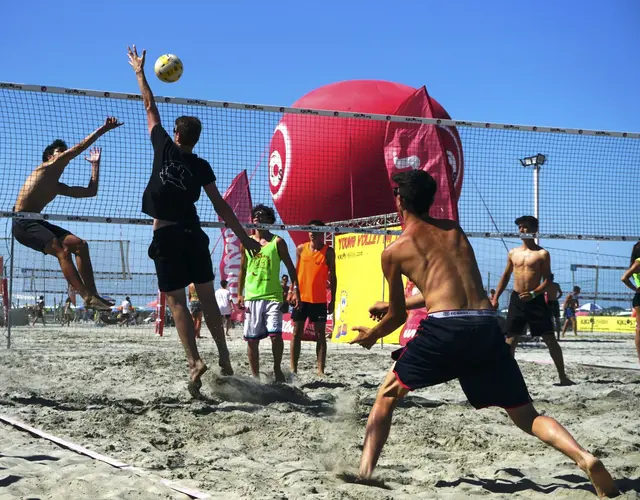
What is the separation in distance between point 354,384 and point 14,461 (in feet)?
13.0

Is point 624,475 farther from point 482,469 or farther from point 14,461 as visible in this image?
point 14,461

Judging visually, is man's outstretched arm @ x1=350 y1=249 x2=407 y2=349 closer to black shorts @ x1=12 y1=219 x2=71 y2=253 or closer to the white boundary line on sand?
the white boundary line on sand

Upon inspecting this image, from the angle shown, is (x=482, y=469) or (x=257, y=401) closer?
(x=482, y=469)

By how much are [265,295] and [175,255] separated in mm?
1800

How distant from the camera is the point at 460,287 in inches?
129

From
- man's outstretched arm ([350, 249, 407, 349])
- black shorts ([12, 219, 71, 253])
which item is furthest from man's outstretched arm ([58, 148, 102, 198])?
man's outstretched arm ([350, 249, 407, 349])

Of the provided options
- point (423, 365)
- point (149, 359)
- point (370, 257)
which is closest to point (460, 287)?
point (423, 365)

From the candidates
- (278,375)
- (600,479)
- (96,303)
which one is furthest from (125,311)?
(600,479)

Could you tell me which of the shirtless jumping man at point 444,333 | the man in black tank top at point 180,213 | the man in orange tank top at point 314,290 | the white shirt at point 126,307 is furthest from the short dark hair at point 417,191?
the white shirt at point 126,307

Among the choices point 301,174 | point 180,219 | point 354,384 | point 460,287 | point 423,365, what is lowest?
point 354,384

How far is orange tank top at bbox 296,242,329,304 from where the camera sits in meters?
8.27

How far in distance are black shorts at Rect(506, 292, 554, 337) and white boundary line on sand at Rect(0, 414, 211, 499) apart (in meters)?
4.99

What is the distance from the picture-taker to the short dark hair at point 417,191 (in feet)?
11.3

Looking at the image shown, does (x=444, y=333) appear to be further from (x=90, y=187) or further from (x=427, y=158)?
(x=427, y=158)
